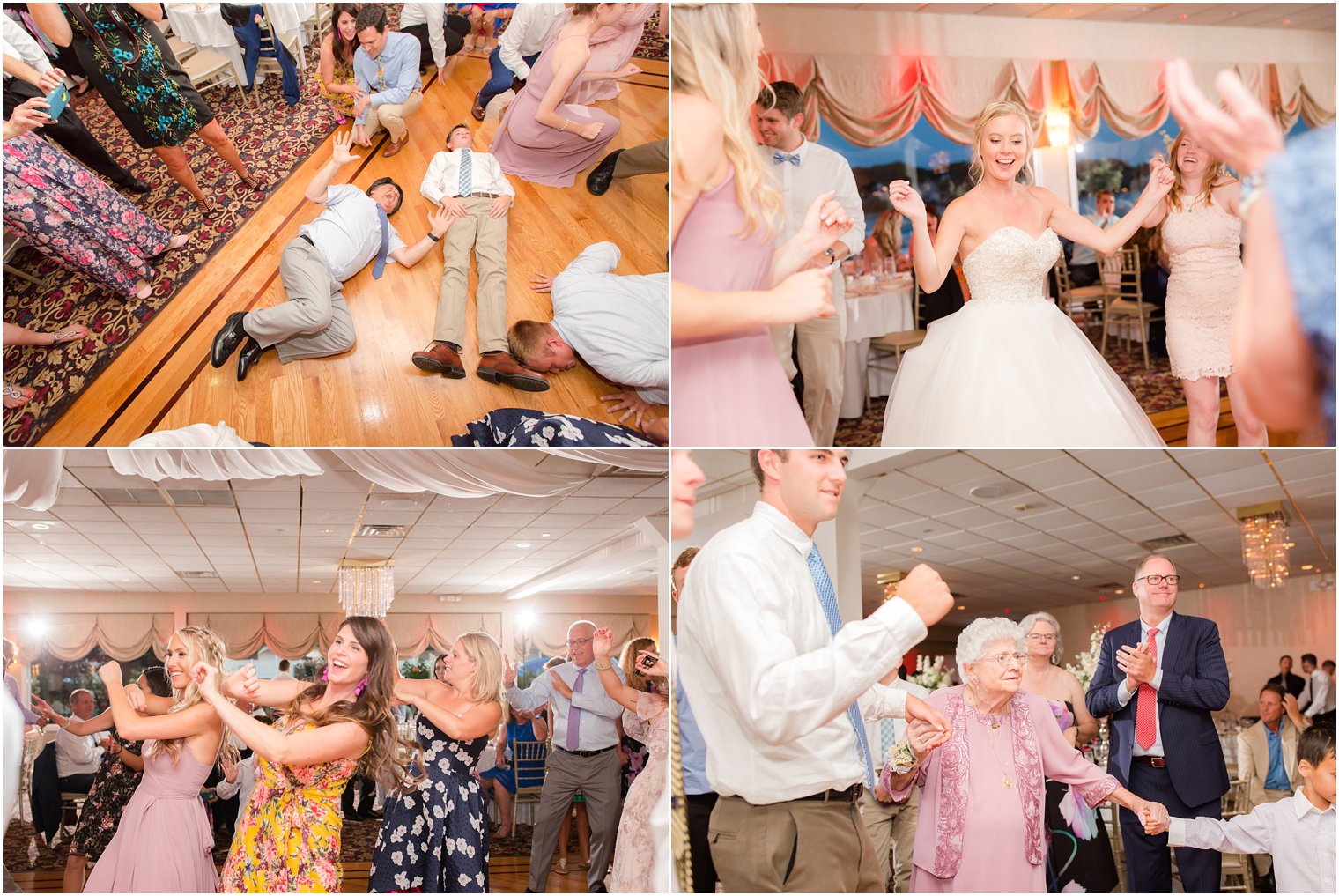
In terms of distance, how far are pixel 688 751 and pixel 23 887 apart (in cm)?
183

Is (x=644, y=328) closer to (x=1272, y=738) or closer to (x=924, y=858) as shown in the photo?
(x=924, y=858)

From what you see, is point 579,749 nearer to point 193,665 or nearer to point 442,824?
point 442,824

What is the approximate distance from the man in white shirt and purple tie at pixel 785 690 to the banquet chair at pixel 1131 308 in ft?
3.56

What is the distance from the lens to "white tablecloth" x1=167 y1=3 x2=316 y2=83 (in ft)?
10.1

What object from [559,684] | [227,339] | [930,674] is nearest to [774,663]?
[930,674]

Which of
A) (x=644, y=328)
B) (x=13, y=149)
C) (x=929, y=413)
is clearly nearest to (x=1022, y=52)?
(x=929, y=413)

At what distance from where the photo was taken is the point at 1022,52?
3180 millimetres

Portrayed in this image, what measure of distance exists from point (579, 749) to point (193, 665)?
115cm

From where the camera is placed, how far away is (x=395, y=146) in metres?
3.17

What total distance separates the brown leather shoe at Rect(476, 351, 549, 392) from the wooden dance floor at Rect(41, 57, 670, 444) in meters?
0.03

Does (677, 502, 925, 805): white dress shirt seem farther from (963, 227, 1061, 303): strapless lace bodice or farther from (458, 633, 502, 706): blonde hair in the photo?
(963, 227, 1061, 303): strapless lace bodice

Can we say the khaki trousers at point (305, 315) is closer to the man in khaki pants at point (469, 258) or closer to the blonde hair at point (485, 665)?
the man in khaki pants at point (469, 258)

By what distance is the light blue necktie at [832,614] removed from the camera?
9.15 feet

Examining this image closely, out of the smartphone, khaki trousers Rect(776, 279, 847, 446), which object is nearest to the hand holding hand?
khaki trousers Rect(776, 279, 847, 446)
